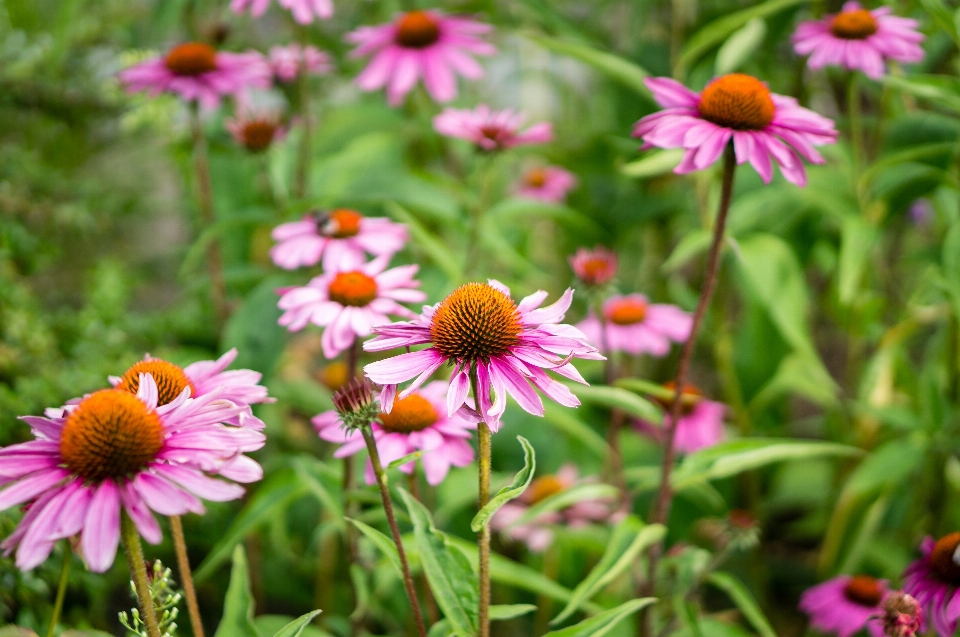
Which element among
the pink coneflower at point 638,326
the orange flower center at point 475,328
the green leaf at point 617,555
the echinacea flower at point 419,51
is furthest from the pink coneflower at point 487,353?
the echinacea flower at point 419,51

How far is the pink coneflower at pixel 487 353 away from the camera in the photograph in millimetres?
535

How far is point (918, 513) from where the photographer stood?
1204 mm

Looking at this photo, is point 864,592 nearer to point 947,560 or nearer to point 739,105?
point 947,560

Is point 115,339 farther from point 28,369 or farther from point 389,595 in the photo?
point 389,595

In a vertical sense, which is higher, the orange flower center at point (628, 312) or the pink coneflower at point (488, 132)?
the pink coneflower at point (488, 132)

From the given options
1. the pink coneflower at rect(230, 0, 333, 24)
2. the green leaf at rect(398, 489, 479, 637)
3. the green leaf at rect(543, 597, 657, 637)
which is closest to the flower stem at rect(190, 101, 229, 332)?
the pink coneflower at rect(230, 0, 333, 24)

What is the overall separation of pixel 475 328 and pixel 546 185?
1.27m

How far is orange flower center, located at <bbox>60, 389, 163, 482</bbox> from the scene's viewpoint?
47cm

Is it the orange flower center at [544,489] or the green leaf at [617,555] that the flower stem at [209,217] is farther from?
the green leaf at [617,555]

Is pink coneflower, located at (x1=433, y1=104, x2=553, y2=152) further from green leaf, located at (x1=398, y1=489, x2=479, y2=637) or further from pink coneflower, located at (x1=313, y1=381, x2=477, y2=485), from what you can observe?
green leaf, located at (x1=398, y1=489, x2=479, y2=637)

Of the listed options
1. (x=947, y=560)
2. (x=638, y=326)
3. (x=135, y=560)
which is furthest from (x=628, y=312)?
(x=135, y=560)

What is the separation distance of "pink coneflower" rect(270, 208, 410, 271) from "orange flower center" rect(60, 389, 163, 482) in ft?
1.37

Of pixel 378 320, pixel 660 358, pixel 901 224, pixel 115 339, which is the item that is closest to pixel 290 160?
pixel 115 339

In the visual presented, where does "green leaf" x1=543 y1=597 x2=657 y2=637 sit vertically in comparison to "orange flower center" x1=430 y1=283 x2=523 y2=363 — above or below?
below
